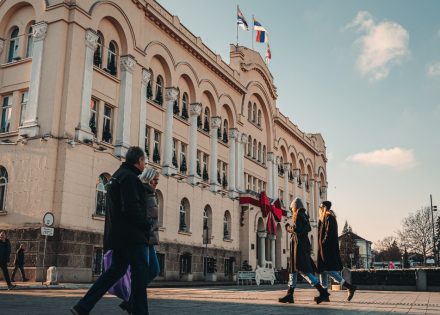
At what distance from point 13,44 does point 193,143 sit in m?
13.6

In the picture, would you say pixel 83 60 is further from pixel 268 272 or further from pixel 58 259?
pixel 268 272

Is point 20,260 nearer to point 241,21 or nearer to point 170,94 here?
point 170,94

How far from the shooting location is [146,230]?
19.4ft

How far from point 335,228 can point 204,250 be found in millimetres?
23905

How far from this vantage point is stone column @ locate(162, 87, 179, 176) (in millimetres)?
31703

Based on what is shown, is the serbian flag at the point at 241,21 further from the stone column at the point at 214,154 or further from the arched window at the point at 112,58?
the arched window at the point at 112,58

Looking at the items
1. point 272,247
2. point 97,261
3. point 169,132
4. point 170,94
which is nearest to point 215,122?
point 170,94

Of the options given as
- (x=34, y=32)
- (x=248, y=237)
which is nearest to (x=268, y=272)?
(x=248, y=237)

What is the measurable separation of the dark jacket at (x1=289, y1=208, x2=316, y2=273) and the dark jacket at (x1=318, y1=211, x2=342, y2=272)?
52 centimetres

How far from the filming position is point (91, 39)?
25375 millimetres

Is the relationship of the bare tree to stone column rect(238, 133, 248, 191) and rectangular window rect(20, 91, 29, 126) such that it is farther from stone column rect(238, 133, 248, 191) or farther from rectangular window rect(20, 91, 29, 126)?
rectangular window rect(20, 91, 29, 126)

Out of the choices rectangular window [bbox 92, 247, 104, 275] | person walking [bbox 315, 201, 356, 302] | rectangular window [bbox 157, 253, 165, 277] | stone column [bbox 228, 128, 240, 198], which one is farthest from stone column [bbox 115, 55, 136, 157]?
person walking [bbox 315, 201, 356, 302]

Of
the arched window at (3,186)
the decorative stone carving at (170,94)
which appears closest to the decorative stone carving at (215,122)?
the decorative stone carving at (170,94)

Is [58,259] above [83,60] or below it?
below
